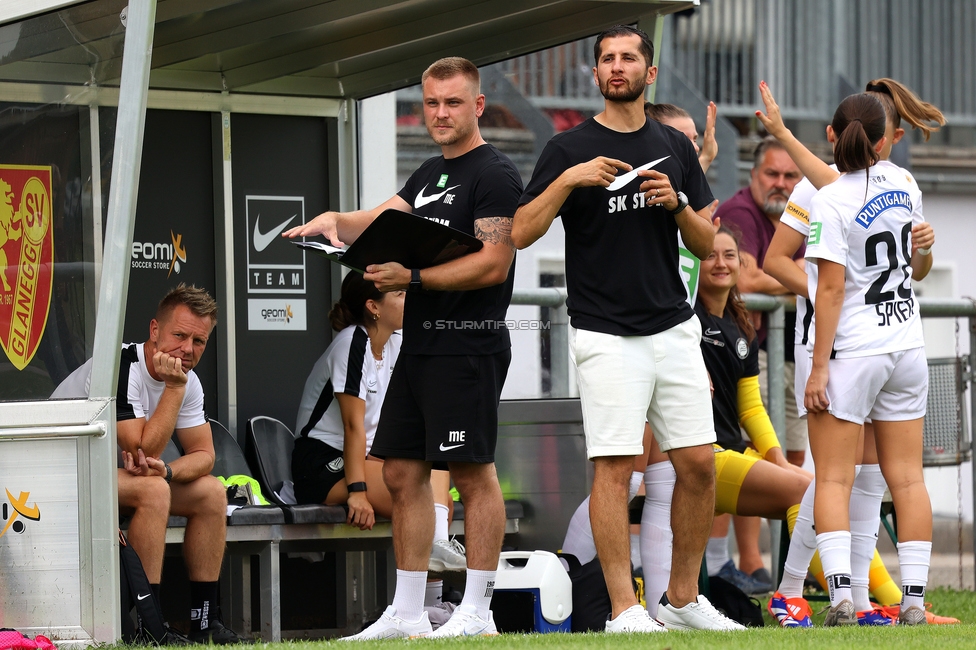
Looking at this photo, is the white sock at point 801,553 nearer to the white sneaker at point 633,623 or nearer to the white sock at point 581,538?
the white sock at point 581,538

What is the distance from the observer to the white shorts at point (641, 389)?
5121mm

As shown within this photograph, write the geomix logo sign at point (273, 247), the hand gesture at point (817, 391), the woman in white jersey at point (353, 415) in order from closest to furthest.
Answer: the hand gesture at point (817, 391)
the woman in white jersey at point (353, 415)
the geomix logo sign at point (273, 247)

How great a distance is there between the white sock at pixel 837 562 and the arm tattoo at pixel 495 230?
1.61 metres

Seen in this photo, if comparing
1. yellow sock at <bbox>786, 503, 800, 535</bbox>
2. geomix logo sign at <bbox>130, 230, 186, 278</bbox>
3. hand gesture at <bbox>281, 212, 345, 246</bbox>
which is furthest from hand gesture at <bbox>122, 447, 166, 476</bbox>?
yellow sock at <bbox>786, 503, 800, 535</bbox>

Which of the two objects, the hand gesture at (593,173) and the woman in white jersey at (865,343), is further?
the woman in white jersey at (865,343)

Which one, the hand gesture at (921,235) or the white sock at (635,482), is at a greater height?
the hand gesture at (921,235)

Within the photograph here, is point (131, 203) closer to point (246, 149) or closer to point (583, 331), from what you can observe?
point (583, 331)

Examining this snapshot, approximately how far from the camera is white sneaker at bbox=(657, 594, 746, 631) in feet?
17.0

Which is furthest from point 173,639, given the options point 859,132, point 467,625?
point 859,132

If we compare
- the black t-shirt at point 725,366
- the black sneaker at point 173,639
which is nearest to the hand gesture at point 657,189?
the black t-shirt at point 725,366

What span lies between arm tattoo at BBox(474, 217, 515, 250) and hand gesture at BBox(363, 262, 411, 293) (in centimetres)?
29

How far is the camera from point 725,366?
6691 mm

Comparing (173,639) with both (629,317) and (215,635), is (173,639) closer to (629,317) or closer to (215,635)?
(215,635)

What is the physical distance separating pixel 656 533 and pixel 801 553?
581 mm
